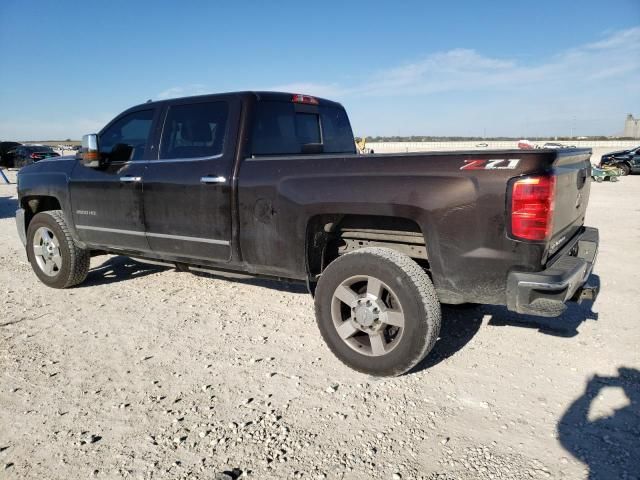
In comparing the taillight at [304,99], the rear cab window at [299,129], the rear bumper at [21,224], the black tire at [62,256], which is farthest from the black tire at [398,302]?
the rear bumper at [21,224]

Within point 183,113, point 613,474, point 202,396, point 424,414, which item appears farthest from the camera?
point 183,113

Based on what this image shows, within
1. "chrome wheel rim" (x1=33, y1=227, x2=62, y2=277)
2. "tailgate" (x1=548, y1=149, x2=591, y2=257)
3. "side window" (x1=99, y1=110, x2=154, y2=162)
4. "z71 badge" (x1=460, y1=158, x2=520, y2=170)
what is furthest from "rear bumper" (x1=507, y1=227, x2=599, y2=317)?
"chrome wheel rim" (x1=33, y1=227, x2=62, y2=277)

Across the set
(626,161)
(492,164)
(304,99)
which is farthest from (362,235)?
(626,161)

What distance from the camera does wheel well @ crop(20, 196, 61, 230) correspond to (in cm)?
548

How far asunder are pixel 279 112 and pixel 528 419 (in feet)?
10.1

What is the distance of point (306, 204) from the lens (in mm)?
3316

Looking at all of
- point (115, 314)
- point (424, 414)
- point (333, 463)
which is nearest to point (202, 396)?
point (333, 463)

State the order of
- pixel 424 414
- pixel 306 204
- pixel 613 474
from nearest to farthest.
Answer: pixel 613 474 → pixel 424 414 → pixel 306 204

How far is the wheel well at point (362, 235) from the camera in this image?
131 inches

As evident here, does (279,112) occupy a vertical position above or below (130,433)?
above

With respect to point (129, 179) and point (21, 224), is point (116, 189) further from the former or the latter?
point (21, 224)

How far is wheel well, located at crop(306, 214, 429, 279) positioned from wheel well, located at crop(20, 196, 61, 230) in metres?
3.66

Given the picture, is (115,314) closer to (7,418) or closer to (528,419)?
(7,418)

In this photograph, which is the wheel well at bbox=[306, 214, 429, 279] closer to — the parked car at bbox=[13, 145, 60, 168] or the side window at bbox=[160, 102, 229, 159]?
the side window at bbox=[160, 102, 229, 159]
